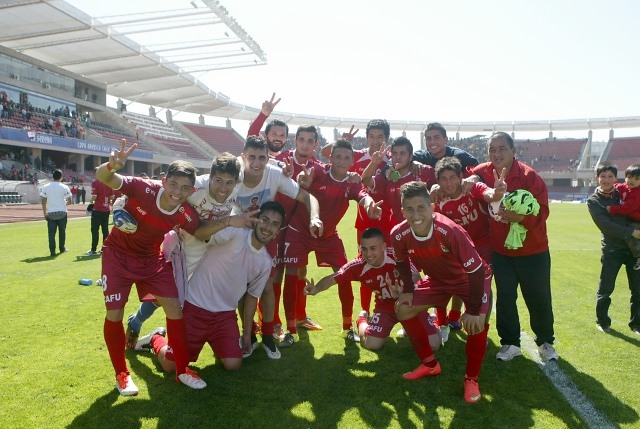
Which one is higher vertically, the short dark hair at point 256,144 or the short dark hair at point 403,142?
the short dark hair at point 403,142

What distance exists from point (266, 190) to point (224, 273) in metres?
0.98

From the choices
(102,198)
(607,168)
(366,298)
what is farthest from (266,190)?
(102,198)

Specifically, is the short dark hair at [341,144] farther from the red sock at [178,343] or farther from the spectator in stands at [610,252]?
the spectator in stands at [610,252]

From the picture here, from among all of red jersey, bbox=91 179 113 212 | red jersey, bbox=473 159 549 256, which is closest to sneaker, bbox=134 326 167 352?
red jersey, bbox=473 159 549 256

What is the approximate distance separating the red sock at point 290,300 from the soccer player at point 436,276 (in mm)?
1485

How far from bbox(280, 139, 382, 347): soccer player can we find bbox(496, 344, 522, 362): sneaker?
161 cm

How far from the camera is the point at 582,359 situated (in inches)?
175

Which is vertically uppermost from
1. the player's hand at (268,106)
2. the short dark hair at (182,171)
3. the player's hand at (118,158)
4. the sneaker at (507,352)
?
the player's hand at (268,106)

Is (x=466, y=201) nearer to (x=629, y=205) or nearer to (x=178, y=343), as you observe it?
(x=629, y=205)

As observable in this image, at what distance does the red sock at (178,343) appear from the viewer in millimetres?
3859

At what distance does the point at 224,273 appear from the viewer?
4410 millimetres

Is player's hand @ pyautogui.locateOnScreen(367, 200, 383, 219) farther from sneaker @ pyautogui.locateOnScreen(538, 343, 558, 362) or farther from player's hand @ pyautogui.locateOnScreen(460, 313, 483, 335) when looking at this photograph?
sneaker @ pyautogui.locateOnScreen(538, 343, 558, 362)


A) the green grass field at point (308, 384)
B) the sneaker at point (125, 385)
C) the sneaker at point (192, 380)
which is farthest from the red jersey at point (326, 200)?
the sneaker at point (125, 385)

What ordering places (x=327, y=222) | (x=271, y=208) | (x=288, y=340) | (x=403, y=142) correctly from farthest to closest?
(x=327, y=222)
(x=403, y=142)
(x=288, y=340)
(x=271, y=208)
